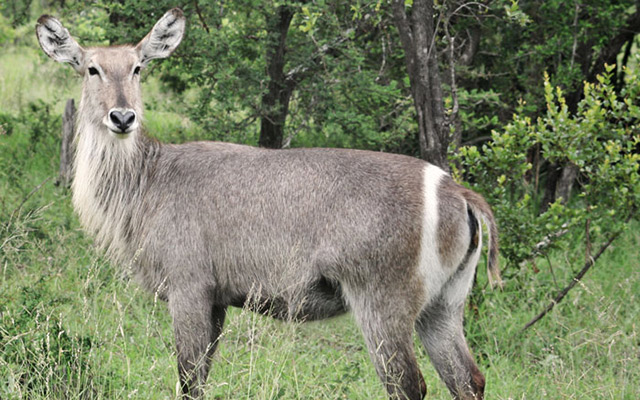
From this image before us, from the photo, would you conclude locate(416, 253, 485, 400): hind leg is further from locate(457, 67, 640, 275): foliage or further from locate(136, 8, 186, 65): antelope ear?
locate(136, 8, 186, 65): antelope ear

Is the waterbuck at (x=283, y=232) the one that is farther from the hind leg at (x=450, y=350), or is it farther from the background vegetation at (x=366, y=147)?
the background vegetation at (x=366, y=147)

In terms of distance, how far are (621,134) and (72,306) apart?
11.5 ft

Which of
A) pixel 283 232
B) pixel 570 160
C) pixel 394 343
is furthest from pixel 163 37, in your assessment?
pixel 570 160

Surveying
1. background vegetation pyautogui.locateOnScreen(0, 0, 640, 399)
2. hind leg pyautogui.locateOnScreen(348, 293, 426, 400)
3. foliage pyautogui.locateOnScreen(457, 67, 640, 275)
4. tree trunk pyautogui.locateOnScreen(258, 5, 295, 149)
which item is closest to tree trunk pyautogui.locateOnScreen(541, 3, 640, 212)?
background vegetation pyautogui.locateOnScreen(0, 0, 640, 399)

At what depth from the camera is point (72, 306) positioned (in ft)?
14.6

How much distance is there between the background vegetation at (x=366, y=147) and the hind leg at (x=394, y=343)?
253 millimetres

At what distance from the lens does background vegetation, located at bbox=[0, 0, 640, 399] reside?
3555mm

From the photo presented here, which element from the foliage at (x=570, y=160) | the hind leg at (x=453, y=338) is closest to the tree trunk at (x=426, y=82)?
the foliage at (x=570, y=160)

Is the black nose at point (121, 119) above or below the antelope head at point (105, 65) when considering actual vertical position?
below

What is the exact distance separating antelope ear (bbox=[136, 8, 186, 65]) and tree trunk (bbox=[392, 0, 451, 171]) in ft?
4.31

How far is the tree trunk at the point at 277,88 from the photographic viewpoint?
6066 millimetres

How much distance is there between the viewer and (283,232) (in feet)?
11.5

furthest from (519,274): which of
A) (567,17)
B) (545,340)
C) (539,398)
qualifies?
(567,17)

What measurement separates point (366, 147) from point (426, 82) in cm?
237
